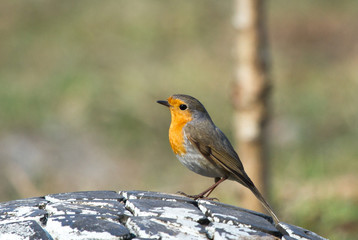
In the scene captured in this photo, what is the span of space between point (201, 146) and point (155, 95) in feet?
18.8

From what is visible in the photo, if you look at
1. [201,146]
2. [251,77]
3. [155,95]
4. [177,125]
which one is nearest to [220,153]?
[201,146]

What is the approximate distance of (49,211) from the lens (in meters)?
2.93

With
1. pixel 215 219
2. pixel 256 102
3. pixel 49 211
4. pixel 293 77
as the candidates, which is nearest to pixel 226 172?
pixel 215 219

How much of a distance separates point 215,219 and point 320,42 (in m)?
11.2

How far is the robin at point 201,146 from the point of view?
4.04 metres

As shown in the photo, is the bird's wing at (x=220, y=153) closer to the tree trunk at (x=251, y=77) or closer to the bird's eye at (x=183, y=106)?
the bird's eye at (x=183, y=106)

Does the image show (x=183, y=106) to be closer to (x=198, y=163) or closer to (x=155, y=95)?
(x=198, y=163)

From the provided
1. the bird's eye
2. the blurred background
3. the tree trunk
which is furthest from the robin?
the blurred background

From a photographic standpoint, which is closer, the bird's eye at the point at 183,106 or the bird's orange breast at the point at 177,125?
the bird's orange breast at the point at 177,125

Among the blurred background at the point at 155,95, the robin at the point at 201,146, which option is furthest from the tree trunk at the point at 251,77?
the robin at the point at 201,146

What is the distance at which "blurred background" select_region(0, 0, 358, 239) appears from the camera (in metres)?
7.63

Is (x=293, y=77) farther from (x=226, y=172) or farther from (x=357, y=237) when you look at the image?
(x=226, y=172)

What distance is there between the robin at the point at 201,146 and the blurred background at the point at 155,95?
2.00m

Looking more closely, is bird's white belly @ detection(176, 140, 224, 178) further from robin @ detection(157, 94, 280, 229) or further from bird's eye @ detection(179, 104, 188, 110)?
bird's eye @ detection(179, 104, 188, 110)
